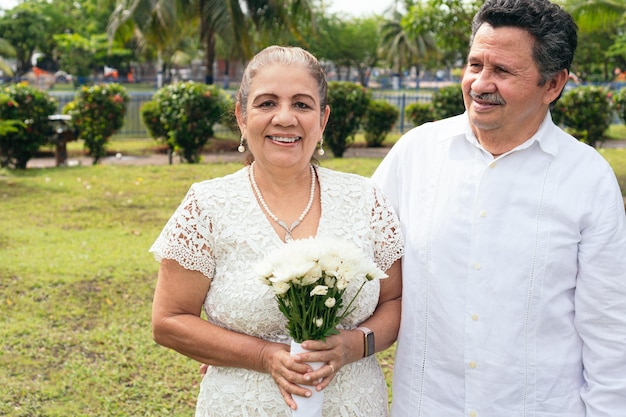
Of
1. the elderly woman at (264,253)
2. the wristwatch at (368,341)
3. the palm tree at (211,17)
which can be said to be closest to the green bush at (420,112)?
the palm tree at (211,17)

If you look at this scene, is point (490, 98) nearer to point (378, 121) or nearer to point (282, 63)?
point (282, 63)

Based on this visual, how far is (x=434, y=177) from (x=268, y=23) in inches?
932

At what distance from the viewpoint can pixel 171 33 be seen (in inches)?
945

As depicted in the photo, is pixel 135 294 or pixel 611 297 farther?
pixel 135 294

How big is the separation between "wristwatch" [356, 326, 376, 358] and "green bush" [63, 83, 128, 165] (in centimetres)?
1374

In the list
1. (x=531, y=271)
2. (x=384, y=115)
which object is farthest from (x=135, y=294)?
(x=384, y=115)

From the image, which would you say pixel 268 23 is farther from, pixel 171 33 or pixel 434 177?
pixel 434 177

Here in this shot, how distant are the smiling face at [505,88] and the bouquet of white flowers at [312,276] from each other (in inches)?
27.0

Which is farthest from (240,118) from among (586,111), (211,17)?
(211,17)

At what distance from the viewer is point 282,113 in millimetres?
2531

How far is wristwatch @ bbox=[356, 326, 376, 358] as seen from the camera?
2.59 metres

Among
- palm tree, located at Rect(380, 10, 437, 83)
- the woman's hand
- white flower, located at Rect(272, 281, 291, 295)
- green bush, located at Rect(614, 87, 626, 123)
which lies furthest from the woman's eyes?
palm tree, located at Rect(380, 10, 437, 83)

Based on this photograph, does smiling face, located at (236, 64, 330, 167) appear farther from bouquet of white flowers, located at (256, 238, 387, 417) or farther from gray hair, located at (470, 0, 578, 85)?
gray hair, located at (470, 0, 578, 85)

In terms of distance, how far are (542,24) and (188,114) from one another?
13.5 meters
